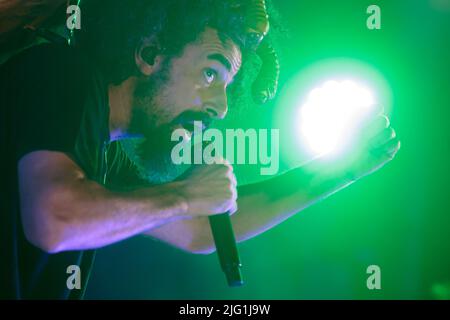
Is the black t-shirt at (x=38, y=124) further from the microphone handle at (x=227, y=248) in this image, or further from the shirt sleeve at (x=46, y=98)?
the microphone handle at (x=227, y=248)

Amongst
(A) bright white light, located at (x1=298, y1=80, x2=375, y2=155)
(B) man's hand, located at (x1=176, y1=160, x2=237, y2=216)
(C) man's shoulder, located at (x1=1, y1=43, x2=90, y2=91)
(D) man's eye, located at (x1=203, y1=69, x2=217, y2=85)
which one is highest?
(A) bright white light, located at (x1=298, y1=80, x2=375, y2=155)

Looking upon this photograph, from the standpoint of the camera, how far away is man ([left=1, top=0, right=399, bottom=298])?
94 cm

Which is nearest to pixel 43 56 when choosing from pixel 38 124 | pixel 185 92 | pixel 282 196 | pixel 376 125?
pixel 38 124

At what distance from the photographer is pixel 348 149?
1438mm

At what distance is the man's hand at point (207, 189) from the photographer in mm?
1068

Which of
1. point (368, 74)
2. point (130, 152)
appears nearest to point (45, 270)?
point (130, 152)

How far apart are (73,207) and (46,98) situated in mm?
263

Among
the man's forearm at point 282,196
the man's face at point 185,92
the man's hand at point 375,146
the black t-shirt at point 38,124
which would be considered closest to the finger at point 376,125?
the man's hand at point 375,146

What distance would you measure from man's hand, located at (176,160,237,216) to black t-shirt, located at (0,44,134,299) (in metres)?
0.24

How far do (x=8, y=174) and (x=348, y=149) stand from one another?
3.31 feet

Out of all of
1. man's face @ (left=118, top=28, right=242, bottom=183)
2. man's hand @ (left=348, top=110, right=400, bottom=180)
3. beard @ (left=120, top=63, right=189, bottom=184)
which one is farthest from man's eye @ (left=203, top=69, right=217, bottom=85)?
man's hand @ (left=348, top=110, right=400, bottom=180)

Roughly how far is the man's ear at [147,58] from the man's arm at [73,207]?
576 millimetres

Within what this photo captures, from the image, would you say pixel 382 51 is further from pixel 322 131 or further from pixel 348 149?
pixel 348 149

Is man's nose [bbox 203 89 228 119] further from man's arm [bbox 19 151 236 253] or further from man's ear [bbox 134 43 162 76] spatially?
man's arm [bbox 19 151 236 253]
